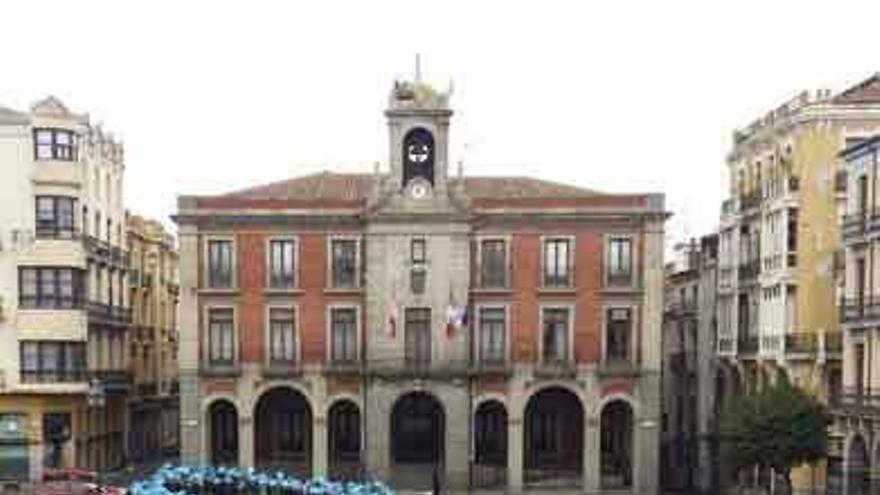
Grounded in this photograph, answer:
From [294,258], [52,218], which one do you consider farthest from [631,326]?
[52,218]

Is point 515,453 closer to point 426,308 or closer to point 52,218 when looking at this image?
point 426,308

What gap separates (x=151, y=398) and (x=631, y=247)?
3316 cm

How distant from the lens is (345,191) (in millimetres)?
65625

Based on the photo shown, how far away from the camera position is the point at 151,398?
263 ft

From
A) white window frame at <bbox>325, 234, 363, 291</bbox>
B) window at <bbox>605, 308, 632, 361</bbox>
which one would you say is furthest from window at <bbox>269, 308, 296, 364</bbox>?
window at <bbox>605, 308, 632, 361</bbox>

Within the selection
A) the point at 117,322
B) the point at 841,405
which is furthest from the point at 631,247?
the point at 117,322

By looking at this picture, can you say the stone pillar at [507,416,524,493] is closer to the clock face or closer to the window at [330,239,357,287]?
the window at [330,239,357,287]

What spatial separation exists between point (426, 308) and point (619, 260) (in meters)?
9.03

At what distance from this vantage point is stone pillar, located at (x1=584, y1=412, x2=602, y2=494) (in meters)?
60.4

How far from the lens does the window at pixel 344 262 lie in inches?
2440

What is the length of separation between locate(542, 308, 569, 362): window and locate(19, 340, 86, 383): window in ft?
70.0

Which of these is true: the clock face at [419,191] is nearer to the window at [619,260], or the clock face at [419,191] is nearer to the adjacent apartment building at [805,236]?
the window at [619,260]

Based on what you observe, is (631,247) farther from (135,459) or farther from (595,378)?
(135,459)

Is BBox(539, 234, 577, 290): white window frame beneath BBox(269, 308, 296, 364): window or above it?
above
